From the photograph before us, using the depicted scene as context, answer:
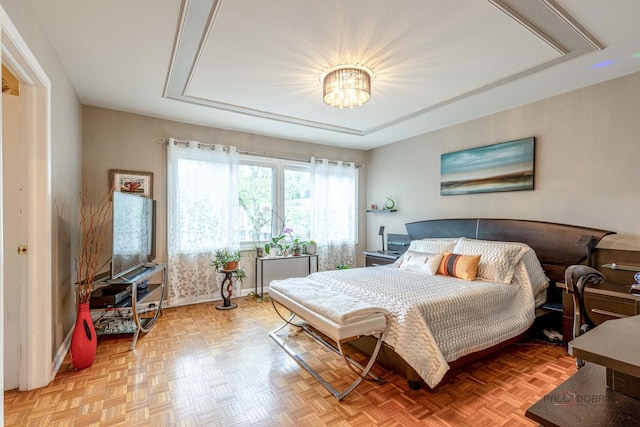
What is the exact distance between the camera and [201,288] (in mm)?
4227

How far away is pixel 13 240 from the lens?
6.86 feet

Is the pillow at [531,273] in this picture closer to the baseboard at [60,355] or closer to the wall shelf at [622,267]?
the wall shelf at [622,267]

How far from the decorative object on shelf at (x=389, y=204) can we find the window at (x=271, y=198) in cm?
134

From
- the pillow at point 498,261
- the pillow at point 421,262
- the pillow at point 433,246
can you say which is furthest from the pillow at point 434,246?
the pillow at point 498,261

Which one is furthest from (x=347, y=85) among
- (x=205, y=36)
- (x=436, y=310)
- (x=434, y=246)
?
(x=434, y=246)

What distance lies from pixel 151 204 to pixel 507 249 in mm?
4037

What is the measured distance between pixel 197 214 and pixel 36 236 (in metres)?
2.07

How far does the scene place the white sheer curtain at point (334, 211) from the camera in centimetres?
512

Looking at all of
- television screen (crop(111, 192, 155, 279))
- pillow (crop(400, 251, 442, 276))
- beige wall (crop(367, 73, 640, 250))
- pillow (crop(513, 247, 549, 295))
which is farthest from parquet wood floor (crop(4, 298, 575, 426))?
beige wall (crop(367, 73, 640, 250))

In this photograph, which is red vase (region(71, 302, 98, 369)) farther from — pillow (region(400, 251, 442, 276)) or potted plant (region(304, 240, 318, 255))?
pillow (region(400, 251, 442, 276))

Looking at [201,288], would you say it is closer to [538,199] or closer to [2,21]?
[2,21]

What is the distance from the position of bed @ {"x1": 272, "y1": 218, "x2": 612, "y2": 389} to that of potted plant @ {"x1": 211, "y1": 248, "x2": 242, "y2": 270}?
1266 mm

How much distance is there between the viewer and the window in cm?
467

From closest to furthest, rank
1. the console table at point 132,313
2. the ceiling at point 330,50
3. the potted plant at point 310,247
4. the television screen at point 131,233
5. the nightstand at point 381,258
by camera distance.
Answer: the ceiling at point 330,50
the television screen at point 131,233
the console table at point 132,313
the nightstand at point 381,258
the potted plant at point 310,247
